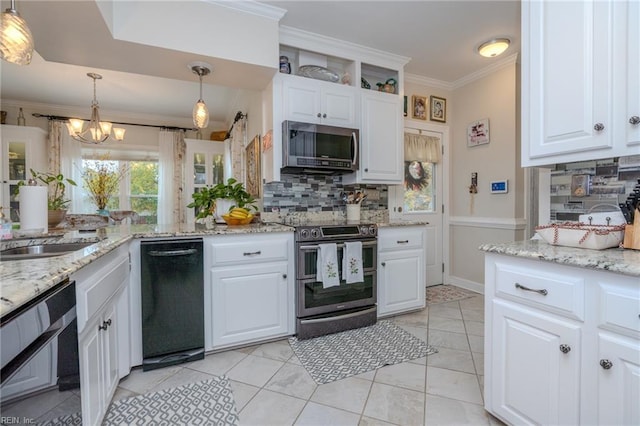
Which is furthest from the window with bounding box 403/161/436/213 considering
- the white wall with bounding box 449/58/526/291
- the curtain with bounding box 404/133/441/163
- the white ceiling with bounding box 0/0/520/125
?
the white ceiling with bounding box 0/0/520/125

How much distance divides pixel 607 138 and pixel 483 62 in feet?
8.53

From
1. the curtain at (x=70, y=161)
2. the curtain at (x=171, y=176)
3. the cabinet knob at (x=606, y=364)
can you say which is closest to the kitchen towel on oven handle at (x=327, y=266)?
the cabinet knob at (x=606, y=364)

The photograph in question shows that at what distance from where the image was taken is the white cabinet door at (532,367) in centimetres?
116

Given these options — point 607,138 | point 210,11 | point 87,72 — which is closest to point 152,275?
point 210,11

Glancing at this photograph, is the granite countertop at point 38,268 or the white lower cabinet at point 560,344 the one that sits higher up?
the granite countertop at point 38,268

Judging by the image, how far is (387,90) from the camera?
10.6ft

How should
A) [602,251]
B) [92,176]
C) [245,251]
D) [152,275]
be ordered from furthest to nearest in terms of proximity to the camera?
[92,176] < [245,251] < [152,275] < [602,251]

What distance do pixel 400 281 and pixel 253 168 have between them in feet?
6.62

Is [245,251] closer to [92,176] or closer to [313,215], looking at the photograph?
[313,215]

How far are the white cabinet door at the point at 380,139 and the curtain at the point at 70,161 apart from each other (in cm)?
476

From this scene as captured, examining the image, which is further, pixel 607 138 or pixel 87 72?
pixel 87 72

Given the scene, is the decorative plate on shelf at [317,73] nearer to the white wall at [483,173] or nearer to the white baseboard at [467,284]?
the white wall at [483,173]

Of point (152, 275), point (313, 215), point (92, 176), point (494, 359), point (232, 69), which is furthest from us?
point (92, 176)

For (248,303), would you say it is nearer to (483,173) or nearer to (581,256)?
(581,256)
